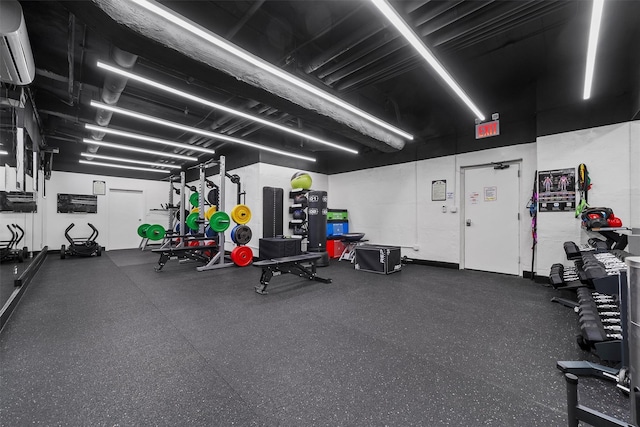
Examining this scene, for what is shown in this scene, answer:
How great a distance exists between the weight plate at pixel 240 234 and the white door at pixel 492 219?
480 centimetres

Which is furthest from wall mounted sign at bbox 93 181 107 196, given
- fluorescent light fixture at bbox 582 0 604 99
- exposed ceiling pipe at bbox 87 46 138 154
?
fluorescent light fixture at bbox 582 0 604 99

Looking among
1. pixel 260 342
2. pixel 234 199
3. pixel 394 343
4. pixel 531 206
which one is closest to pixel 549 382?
pixel 394 343

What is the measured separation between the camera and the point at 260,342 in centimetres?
239

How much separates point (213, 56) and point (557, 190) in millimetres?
5390

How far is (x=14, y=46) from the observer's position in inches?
99.8

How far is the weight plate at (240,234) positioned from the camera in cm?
597

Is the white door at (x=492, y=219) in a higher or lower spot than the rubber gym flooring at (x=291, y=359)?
higher

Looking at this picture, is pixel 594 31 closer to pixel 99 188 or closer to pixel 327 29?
pixel 327 29

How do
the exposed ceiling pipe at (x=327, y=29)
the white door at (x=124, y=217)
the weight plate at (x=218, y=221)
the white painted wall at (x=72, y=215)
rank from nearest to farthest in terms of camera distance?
the exposed ceiling pipe at (x=327, y=29), the weight plate at (x=218, y=221), the white painted wall at (x=72, y=215), the white door at (x=124, y=217)

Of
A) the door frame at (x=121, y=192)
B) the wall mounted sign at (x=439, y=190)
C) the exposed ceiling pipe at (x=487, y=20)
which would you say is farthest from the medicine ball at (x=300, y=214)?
the door frame at (x=121, y=192)

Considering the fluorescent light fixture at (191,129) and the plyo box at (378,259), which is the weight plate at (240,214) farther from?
the plyo box at (378,259)

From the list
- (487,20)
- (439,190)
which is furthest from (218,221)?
(487,20)

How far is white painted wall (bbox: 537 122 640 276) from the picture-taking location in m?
3.85

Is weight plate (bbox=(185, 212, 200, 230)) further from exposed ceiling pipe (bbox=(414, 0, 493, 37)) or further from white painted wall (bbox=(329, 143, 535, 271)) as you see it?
exposed ceiling pipe (bbox=(414, 0, 493, 37))
